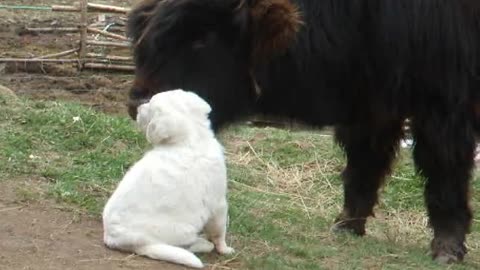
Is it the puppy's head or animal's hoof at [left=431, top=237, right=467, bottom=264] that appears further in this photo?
animal's hoof at [left=431, top=237, right=467, bottom=264]

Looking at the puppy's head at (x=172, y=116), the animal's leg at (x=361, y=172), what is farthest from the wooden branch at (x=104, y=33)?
the puppy's head at (x=172, y=116)

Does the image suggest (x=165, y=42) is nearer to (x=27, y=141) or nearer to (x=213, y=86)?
(x=213, y=86)

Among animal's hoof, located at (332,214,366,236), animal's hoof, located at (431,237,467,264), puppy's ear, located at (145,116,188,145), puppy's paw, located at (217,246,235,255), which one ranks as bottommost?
animal's hoof, located at (332,214,366,236)

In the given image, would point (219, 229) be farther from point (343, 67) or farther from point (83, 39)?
point (83, 39)

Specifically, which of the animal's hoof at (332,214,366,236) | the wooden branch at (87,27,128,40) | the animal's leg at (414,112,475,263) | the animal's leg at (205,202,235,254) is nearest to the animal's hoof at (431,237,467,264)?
the animal's leg at (414,112,475,263)

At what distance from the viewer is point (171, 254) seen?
411 cm

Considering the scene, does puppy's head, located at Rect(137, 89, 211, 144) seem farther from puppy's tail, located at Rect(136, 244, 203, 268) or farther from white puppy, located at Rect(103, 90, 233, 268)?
puppy's tail, located at Rect(136, 244, 203, 268)

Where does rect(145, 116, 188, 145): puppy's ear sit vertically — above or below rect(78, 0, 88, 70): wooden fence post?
above

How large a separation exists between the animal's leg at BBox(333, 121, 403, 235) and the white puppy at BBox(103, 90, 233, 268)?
5.11ft

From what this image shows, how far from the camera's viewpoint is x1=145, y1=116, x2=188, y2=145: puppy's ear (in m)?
4.13

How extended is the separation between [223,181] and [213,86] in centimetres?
60

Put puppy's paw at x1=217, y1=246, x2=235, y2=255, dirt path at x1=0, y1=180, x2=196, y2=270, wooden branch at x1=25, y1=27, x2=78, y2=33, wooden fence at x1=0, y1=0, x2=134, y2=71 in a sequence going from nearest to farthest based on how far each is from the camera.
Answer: dirt path at x1=0, y1=180, x2=196, y2=270 → puppy's paw at x1=217, y1=246, x2=235, y2=255 → wooden fence at x1=0, y1=0, x2=134, y2=71 → wooden branch at x1=25, y1=27, x2=78, y2=33

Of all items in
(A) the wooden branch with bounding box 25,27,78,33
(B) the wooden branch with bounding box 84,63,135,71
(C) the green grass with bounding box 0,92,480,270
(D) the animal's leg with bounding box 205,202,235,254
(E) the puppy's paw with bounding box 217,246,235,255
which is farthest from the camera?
(A) the wooden branch with bounding box 25,27,78,33

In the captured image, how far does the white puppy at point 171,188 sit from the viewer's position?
412 cm
